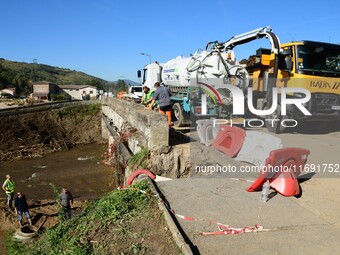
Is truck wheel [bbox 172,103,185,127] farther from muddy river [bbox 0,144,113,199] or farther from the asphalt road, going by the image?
muddy river [bbox 0,144,113,199]

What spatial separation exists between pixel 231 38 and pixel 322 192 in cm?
797

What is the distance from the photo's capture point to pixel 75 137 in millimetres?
29812

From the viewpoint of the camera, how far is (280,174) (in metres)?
6.26

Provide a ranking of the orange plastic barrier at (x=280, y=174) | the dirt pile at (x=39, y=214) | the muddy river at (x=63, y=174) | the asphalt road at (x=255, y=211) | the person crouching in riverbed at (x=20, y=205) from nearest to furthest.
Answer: the asphalt road at (x=255, y=211), the orange plastic barrier at (x=280, y=174), the person crouching in riverbed at (x=20, y=205), the dirt pile at (x=39, y=214), the muddy river at (x=63, y=174)

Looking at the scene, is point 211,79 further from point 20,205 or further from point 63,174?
point 63,174

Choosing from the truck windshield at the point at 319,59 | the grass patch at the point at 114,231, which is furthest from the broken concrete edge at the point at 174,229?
the truck windshield at the point at 319,59

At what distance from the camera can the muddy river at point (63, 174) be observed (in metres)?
16.0

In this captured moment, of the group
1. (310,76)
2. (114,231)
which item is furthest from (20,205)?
(310,76)

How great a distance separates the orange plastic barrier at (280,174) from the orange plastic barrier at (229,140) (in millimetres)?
1703

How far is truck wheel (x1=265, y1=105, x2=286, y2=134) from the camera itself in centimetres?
1039

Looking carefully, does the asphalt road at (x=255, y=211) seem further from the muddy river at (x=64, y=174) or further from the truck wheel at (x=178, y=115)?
the muddy river at (x=64, y=174)

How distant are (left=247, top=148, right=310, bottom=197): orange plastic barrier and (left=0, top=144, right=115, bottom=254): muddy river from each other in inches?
375

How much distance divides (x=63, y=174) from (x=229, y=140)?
13500 millimetres

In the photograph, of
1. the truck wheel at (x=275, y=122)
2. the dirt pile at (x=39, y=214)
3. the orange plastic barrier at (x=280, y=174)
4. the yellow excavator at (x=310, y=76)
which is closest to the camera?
the orange plastic barrier at (x=280, y=174)
